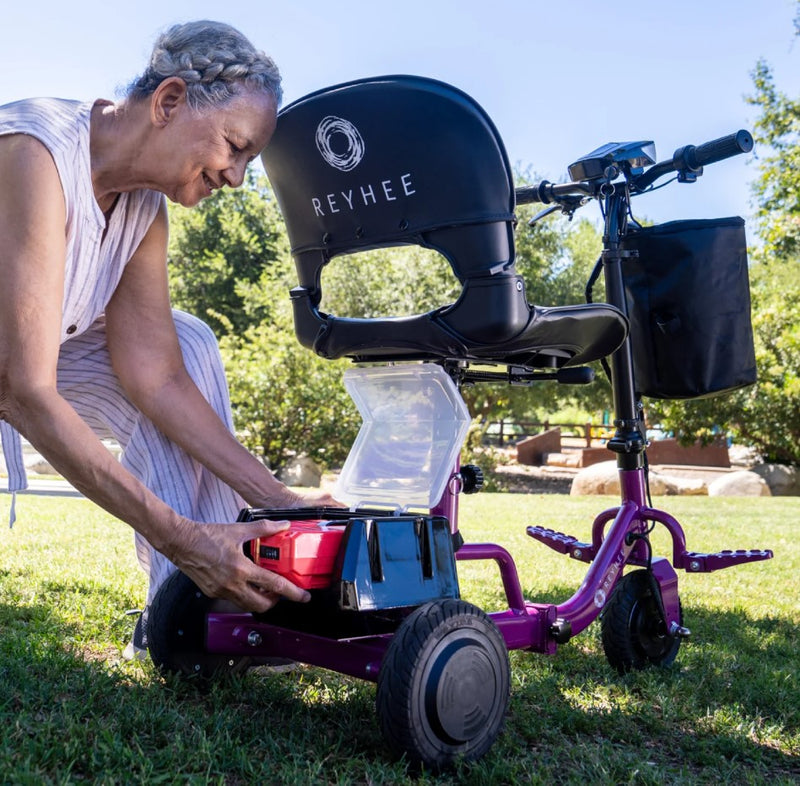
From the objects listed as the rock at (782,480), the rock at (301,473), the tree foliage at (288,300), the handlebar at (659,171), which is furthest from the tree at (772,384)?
the handlebar at (659,171)

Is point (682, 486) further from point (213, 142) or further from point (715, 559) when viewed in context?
point (213, 142)

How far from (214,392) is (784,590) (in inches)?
132

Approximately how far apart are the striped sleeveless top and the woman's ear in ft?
0.60

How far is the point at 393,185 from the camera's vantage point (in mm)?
2256

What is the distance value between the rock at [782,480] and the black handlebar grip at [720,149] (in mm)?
13964

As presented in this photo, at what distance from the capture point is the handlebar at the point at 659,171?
109 inches

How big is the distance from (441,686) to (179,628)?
2.49 ft

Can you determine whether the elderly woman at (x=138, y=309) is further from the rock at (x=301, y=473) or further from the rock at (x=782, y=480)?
the rock at (x=782, y=480)

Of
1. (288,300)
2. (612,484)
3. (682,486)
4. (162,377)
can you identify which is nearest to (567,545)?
(162,377)

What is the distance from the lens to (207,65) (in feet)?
6.85

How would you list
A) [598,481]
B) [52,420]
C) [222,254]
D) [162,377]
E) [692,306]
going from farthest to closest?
[222,254], [598,481], [692,306], [162,377], [52,420]

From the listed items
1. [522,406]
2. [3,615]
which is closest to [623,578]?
[3,615]

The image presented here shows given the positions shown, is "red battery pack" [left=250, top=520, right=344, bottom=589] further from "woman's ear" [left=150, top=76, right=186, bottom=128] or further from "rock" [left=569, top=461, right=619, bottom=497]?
"rock" [left=569, top=461, right=619, bottom=497]

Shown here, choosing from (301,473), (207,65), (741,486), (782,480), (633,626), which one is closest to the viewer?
(207,65)
